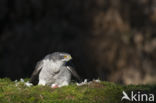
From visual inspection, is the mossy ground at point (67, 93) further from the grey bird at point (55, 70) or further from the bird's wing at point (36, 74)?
the bird's wing at point (36, 74)

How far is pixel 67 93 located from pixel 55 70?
0.71m

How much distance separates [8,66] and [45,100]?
37.9ft

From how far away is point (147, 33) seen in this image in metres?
18.7

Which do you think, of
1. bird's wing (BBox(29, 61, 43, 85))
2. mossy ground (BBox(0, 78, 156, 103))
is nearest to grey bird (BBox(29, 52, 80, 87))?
bird's wing (BBox(29, 61, 43, 85))

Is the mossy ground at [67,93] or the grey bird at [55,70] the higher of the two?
the grey bird at [55,70]

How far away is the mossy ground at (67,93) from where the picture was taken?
8219 mm

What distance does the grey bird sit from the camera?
9.12m

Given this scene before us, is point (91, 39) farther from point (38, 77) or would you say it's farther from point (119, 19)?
point (38, 77)

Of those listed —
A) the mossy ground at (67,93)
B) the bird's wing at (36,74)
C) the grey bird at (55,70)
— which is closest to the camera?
the mossy ground at (67,93)

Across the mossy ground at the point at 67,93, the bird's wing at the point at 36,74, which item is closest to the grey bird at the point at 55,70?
the bird's wing at the point at 36,74

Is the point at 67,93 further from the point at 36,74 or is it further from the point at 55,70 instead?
the point at 36,74

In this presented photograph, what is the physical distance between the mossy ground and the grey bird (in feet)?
0.94

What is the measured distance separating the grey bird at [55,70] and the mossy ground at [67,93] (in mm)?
287

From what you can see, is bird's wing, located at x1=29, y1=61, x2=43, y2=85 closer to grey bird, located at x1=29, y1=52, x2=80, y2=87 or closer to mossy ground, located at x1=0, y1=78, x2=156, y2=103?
grey bird, located at x1=29, y1=52, x2=80, y2=87
